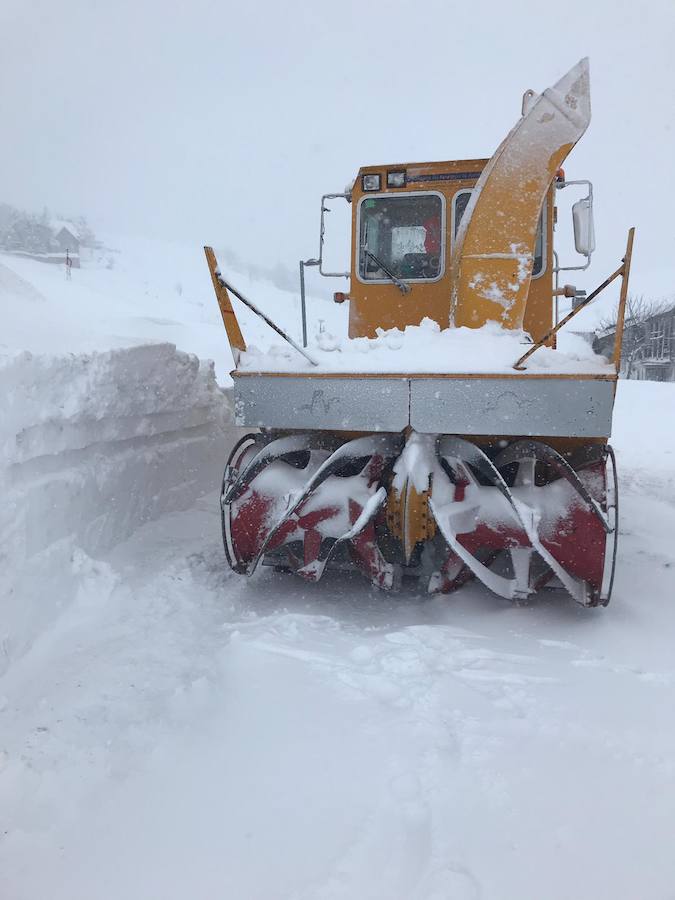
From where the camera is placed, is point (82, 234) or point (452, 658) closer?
point (452, 658)

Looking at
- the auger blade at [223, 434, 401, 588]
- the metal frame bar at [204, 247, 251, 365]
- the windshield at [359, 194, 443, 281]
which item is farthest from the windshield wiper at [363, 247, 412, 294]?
the auger blade at [223, 434, 401, 588]

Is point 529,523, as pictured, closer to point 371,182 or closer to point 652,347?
point 371,182

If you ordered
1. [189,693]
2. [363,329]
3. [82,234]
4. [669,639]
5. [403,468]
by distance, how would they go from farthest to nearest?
[82,234], [363,329], [403,468], [669,639], [189,693]

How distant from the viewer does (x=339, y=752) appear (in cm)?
238

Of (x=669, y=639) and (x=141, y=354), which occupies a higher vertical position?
(x=141, y=354)

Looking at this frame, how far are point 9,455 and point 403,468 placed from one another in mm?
1974

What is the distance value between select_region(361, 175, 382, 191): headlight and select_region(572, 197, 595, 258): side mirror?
5.03 ft

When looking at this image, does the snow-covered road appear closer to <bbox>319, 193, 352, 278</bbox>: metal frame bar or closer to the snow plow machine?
the snow plow machine

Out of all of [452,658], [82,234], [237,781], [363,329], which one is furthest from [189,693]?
[82,234]

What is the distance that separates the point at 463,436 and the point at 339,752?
202cm

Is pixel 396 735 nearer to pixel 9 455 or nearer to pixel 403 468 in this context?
pixel 403 468

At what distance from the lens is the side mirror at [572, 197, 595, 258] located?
15.2 ft

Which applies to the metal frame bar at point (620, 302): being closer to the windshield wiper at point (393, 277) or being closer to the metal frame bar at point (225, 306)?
the metal frame bar at point (225, 306)

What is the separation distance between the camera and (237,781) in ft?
7.39
